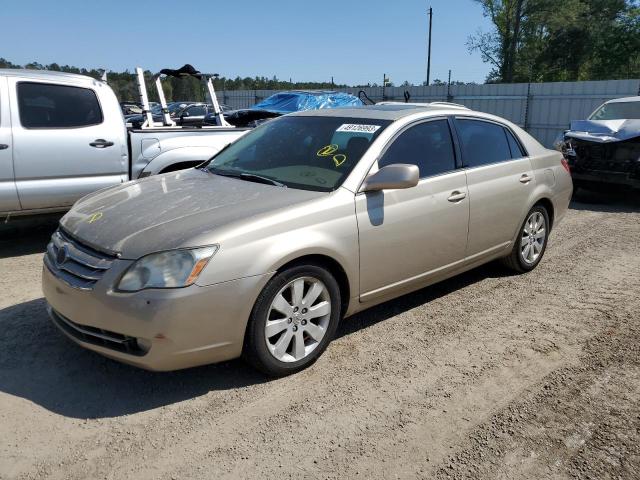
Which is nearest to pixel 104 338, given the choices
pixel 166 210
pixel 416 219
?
pixel 166 210

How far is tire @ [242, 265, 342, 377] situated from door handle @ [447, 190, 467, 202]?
1.32 metres

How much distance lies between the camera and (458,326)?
411 centimetres

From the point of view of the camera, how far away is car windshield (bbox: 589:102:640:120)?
9672 mm

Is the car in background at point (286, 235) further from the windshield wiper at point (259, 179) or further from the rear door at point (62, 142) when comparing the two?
the rear door at point (62, 142)

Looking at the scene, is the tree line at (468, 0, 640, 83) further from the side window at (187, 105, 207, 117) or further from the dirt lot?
the dirt lot

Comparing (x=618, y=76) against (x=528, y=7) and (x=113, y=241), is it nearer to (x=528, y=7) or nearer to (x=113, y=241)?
(x=528, y=7)

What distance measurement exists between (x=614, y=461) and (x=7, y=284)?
4.76 meters

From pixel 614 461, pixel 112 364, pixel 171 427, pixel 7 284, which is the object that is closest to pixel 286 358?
pixel 171 427

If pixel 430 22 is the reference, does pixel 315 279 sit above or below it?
below

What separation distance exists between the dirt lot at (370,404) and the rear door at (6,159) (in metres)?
1.42

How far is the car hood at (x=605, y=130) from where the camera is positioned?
8617 millimetres

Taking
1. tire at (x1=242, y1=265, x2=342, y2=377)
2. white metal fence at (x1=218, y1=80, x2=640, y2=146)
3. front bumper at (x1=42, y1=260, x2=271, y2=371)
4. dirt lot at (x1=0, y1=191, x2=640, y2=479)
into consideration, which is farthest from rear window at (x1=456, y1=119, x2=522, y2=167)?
white metal fence at (x1=218, y1=80, x2=640, y2=146)

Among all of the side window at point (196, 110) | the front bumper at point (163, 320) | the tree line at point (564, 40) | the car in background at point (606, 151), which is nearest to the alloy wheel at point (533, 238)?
the front bumper at point (163, 320)

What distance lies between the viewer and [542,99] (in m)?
18.5
